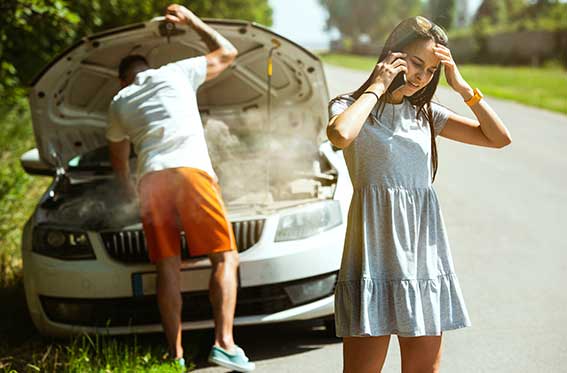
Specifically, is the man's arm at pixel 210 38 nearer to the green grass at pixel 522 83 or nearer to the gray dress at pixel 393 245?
the gray dress at pixel 393 245

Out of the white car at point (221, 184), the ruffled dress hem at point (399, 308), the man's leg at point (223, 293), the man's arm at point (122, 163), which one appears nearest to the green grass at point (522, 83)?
the white car at point (221, 184)

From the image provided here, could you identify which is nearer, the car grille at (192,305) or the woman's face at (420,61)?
the woman's face at (420,61)

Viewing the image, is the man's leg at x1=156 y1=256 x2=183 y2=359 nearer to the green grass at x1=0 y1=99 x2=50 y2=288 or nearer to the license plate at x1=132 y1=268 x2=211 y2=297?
the license plate at x1=132 y1=268 x2=211 y2=297

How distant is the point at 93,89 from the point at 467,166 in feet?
22.4

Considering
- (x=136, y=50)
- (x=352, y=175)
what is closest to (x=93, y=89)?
(x=136, y=50)

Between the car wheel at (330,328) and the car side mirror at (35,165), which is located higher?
the car side mirror at (35,165)

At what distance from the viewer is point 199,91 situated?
6621mm

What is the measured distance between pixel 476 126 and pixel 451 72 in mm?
285

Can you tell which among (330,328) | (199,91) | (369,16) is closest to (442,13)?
(330,328)

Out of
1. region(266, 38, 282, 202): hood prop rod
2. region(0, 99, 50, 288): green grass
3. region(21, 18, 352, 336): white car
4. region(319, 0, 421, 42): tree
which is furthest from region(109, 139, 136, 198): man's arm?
region(319, 0, 421, 42): tree

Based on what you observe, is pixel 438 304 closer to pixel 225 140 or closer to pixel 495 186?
pixel 225 140

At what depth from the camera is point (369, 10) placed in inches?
1104

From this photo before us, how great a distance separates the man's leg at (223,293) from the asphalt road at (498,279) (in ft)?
0.98

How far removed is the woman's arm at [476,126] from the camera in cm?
310
